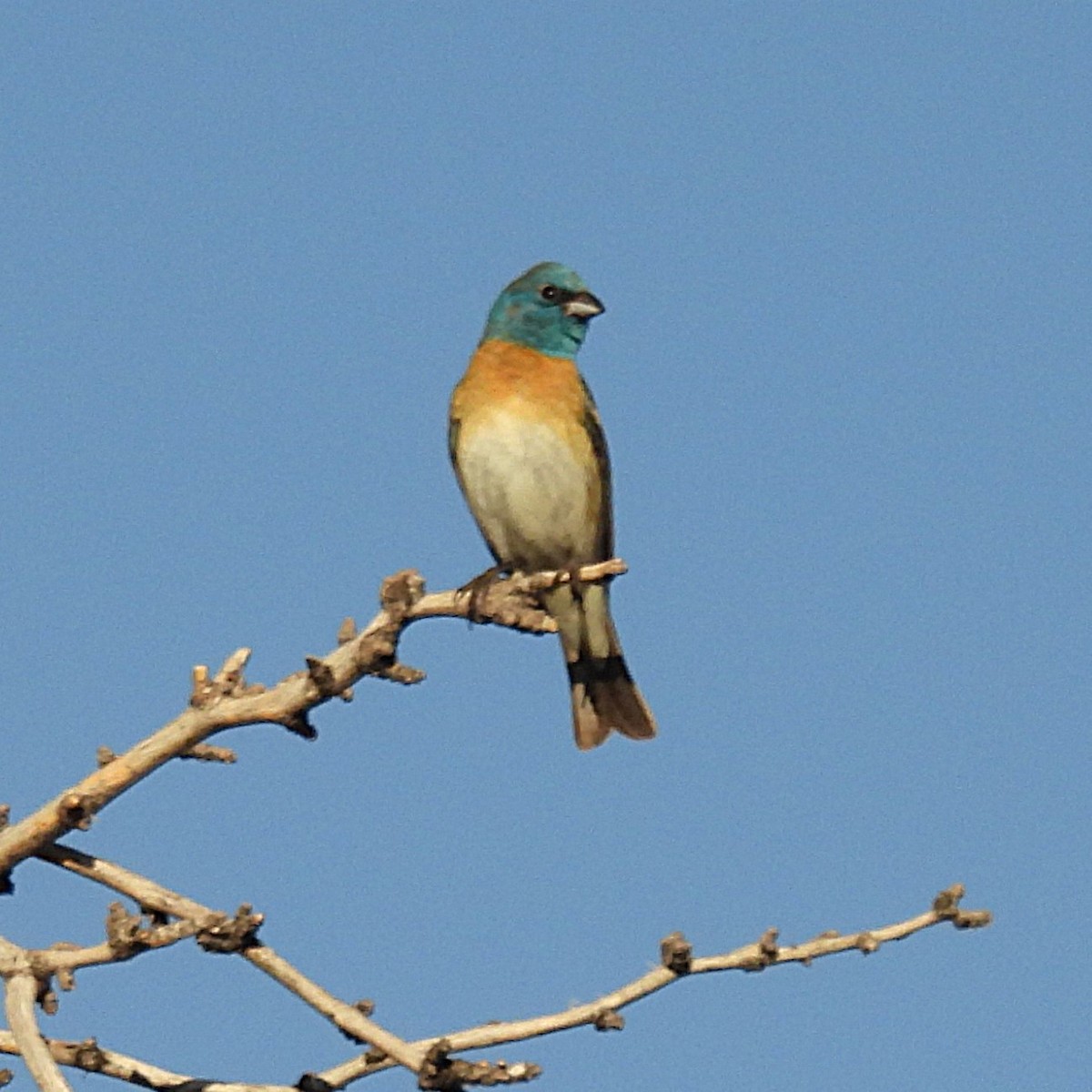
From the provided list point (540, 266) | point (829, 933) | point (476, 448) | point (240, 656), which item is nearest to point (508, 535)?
point (476, 448)

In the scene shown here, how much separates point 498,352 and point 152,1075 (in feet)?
13.6

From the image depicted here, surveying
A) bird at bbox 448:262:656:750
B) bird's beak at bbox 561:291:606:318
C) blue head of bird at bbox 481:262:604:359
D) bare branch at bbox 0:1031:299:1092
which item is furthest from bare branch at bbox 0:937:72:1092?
bird's beak at bbox 561:291:606:318

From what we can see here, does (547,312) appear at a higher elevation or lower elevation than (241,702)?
higher

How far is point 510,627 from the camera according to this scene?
5.61 meters

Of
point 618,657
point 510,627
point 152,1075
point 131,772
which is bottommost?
point 152,1075

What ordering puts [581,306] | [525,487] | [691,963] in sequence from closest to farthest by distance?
[691,963] < [525,487] < [581,306]

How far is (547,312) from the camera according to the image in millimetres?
8398

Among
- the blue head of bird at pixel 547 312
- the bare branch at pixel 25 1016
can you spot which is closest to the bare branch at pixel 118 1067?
the bare branch at pixel 25 1016

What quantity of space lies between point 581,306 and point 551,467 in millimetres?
863

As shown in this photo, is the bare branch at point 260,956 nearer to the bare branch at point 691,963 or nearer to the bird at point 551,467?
the bare branch at point 691,963

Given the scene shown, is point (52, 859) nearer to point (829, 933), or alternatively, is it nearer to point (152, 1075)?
point (152, 1075)

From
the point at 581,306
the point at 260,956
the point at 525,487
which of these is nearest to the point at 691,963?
the point at 260,956

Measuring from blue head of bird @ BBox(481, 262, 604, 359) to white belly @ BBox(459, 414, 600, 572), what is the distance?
0.57m

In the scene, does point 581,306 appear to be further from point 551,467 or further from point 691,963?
point 691,963
